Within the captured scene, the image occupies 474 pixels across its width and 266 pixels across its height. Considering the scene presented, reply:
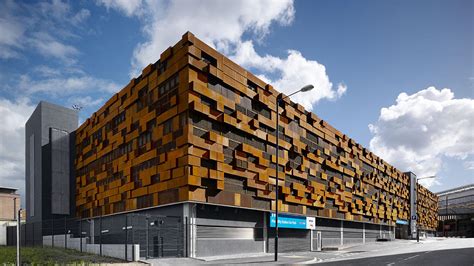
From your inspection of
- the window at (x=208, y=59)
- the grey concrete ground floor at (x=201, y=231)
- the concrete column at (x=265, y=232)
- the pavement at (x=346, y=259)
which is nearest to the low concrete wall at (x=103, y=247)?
the grey concrete ground floor at (x=201, y=231)

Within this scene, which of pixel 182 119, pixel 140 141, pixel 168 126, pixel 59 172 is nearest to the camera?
pixel 182 119

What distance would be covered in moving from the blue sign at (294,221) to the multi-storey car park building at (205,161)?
111 millimetres

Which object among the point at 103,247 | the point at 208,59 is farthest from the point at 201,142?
the point at 103,247

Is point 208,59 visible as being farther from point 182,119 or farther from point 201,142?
point 201,142

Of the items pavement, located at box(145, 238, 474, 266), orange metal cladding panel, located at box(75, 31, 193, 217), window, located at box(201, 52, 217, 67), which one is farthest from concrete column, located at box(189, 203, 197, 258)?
window, located at box(201, 52, 217, 67)

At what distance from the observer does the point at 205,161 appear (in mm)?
30562

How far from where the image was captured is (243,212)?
35.1 meters

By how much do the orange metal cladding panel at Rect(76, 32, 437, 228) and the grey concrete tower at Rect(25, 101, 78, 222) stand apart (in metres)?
2.95

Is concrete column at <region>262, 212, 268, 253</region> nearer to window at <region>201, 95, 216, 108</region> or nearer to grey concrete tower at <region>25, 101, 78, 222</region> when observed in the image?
window at <region>201, 95, 216, 108</region>

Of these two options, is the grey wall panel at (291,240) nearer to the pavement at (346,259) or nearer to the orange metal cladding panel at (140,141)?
the pavement at (346,259)

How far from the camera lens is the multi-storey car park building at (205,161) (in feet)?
99.4

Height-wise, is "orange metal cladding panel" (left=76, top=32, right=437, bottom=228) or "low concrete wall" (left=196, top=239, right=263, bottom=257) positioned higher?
"orange metal cladding panel" (left=76, top=32, right=437, bottom=228)

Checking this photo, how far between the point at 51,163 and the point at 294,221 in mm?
33879

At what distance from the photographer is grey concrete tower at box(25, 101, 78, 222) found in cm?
5319
